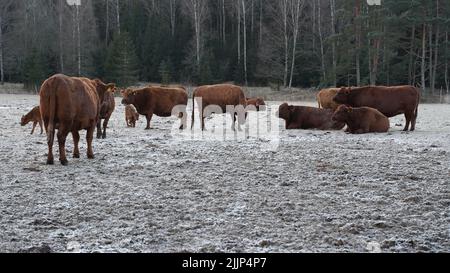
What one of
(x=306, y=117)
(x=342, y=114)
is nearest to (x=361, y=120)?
(x=342, y=114)

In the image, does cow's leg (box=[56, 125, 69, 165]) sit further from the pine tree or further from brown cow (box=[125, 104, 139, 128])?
the pine tree

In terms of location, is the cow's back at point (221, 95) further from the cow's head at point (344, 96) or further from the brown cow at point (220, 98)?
the cow's head at point (344, 96)

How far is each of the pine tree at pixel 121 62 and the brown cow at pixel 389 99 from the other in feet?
99.4

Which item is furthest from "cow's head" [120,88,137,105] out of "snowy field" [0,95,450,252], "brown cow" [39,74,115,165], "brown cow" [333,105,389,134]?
"brown cow" [39,74,115,165]

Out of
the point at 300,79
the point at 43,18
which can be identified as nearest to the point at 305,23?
the point at 300,79

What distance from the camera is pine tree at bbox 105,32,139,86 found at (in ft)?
144

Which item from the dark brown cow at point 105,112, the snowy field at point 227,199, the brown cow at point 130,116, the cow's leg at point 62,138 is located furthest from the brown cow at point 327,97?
the cow's leg at point 62,138

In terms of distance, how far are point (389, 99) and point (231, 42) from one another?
125 ft

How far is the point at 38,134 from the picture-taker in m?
13.6

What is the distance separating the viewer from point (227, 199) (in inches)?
236

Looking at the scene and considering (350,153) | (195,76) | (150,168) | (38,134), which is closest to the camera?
(150,168)
